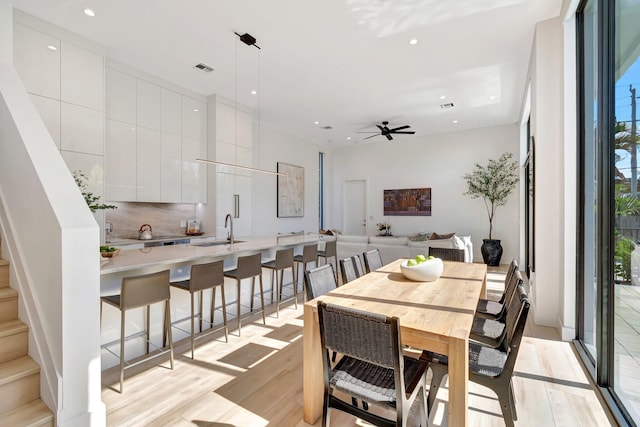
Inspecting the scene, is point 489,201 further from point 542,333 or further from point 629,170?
point 629,170

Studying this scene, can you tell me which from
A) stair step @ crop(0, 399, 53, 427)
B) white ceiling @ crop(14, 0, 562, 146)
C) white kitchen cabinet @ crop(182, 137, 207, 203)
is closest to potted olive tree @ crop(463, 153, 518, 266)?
white ceiling @ crop(14, 0, 562, 146)

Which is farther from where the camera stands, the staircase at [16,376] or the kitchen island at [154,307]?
the kitchen island at [154,307]

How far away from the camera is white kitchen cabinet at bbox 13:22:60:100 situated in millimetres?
3102

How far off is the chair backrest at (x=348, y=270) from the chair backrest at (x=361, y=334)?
1219 mm

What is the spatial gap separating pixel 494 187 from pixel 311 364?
698 cm

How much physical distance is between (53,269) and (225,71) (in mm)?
3635

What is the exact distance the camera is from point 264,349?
279 cm

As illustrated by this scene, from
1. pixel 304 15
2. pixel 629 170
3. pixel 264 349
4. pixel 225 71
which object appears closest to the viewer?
pixel 629 170

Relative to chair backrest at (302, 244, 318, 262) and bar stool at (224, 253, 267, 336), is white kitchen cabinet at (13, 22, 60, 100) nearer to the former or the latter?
bar stool at (224, 253, 267, 336)

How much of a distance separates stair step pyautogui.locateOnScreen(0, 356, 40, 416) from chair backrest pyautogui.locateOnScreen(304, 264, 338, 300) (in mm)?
1604

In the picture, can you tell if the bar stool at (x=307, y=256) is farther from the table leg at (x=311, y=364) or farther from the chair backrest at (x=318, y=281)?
the table leg at (x=311, y=364)

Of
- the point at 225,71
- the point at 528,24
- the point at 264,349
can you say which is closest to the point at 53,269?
→ the point at 264,349

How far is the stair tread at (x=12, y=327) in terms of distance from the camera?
172 cm

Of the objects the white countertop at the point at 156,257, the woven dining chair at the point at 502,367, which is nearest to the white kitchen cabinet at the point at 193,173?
the white countertop at the point at 156,257
